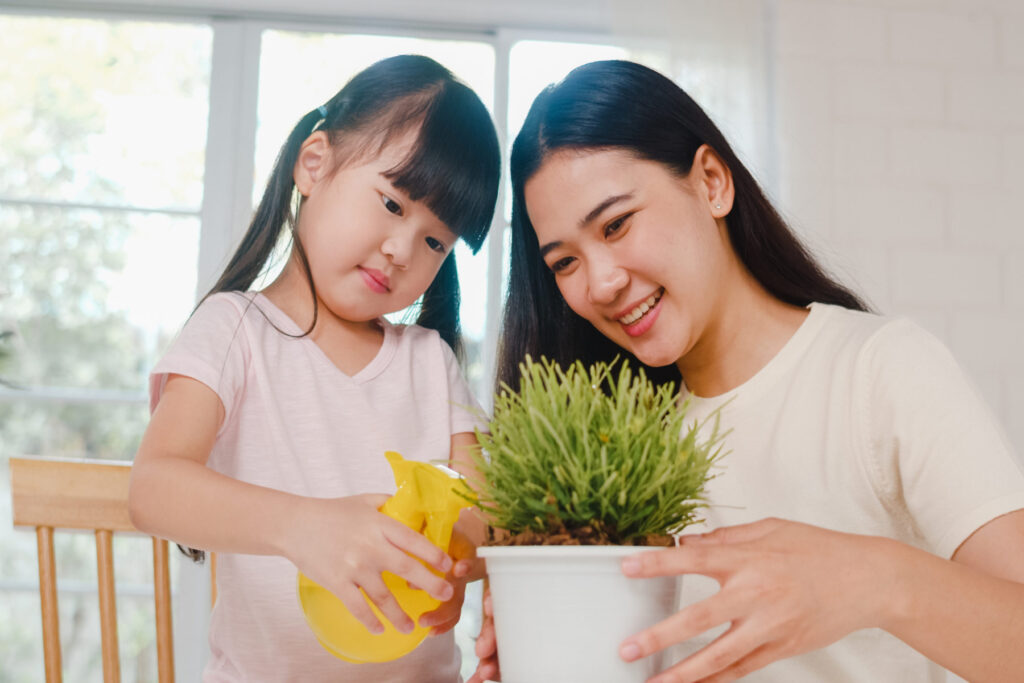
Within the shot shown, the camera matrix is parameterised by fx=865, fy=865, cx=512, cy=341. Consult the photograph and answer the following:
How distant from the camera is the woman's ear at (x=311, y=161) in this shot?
1.07 metres

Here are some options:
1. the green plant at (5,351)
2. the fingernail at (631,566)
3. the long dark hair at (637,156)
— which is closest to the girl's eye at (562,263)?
the long dark hair at (637,156)

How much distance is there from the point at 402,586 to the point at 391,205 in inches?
21.7

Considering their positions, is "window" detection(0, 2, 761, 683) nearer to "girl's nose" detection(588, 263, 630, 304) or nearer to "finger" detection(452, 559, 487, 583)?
"girl's nose" detection(588, 263, 630, 304)

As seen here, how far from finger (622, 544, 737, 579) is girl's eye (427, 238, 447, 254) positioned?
0.64 metres

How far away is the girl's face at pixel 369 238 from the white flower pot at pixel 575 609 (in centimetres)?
58

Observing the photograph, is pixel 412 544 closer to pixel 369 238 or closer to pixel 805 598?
pixel 805 598

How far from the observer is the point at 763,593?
0.47m

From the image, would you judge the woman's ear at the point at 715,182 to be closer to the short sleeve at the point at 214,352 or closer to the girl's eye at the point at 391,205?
the girl's eye at the point at 391,205

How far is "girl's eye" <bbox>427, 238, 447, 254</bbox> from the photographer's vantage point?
1036 mm

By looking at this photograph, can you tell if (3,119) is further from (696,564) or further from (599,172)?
(696,564)

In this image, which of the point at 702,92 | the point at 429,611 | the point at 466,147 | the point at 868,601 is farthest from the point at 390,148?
the point at 702,92

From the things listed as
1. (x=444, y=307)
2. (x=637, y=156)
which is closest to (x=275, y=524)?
(x=637, y=156)

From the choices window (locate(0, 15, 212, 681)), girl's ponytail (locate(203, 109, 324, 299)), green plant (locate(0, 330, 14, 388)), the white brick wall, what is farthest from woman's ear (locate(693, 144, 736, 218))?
green plant (locate(0, 330, 14, 388))

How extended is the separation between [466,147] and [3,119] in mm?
2184
